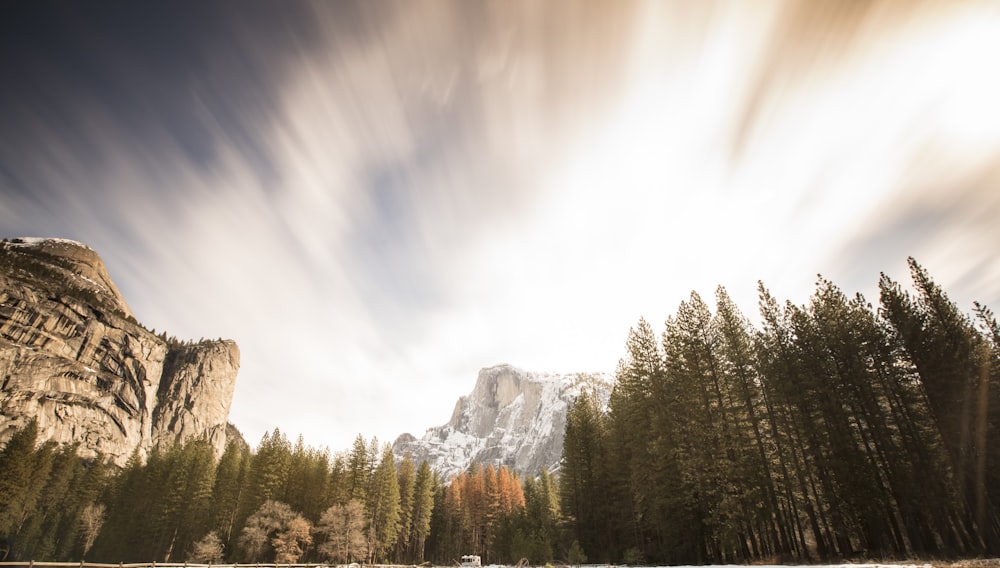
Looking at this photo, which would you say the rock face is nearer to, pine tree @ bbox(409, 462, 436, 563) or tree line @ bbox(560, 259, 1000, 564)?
pine tree @ bbox(409, 462, 436, 563)

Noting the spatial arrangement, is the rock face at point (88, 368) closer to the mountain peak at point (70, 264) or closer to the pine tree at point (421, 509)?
the mountain peak at point (70, 264)

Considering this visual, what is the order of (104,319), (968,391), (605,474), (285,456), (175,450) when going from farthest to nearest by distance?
(104,319) < (175,450) < (285,456) < (605,474) < (968,391)

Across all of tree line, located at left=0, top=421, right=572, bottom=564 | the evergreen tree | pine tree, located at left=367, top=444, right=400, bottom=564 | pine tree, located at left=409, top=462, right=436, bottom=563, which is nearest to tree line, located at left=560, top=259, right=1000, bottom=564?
tree line, located at left=0, top=421, right=572, bottom=564

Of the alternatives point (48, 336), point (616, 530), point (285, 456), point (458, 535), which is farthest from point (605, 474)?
point (48, 336)

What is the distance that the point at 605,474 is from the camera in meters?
36.8

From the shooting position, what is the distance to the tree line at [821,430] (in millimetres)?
21625

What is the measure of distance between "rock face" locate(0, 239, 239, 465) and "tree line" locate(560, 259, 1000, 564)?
111m

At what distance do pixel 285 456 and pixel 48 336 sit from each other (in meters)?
98.5

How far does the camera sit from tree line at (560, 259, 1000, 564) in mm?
21625

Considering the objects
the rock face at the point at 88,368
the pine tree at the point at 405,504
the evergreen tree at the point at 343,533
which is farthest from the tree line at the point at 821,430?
the rock face at the point at 88,368

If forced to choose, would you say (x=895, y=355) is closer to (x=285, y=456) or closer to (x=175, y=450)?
(x=285, y=456)

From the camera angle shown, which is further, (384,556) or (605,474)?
(384,556)

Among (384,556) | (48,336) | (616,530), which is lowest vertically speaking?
(384,556)

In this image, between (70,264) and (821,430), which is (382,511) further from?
(70,264)
